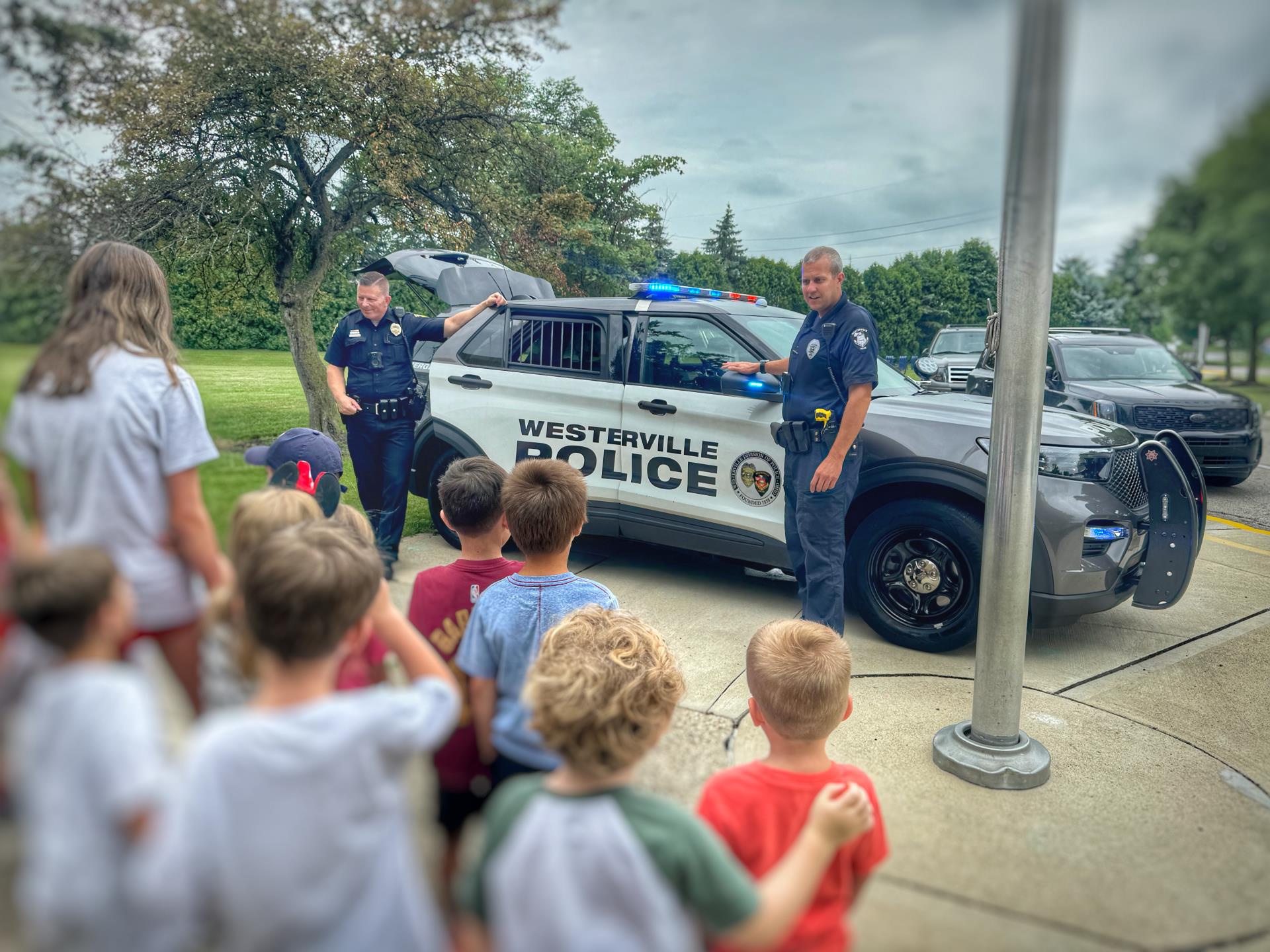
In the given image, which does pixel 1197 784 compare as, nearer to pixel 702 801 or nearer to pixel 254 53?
pixel 702 801

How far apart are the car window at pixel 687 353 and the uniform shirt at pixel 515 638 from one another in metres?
1.58

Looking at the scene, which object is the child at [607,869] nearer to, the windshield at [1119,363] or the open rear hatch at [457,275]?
the open rear hatch at [457,275]

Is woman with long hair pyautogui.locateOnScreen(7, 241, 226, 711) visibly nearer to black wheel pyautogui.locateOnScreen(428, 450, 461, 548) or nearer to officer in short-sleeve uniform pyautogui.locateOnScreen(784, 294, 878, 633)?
black wheel pyautogui.locateOnScreen(428, 450, 461, 548)

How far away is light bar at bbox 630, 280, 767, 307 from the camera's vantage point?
3348 mm

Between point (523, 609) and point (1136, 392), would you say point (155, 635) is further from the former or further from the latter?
point (1136, 392)

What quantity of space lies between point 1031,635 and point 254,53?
146 inches

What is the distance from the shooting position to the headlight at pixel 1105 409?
3.85 meters

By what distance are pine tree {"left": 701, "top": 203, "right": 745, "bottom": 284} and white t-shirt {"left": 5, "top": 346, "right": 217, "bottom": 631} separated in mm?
2028

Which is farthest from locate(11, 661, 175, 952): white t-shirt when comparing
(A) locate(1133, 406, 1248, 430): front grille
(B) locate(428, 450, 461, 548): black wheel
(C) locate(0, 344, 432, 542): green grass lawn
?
(A) locate(1133, 406, 1248, 430): front grille

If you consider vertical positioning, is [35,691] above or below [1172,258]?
below

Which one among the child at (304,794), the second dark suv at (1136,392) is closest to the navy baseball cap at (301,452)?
the child at (304,794)

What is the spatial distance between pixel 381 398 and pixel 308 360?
0.34 metres

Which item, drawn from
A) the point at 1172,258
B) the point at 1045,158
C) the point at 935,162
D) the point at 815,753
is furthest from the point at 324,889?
the point at 935,162

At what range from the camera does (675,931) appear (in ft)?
3.79
